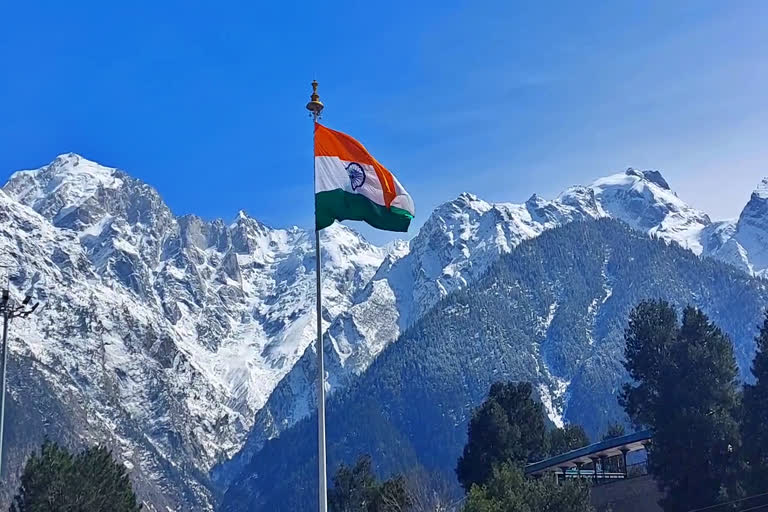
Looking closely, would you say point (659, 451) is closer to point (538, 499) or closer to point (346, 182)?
point (538, 499)

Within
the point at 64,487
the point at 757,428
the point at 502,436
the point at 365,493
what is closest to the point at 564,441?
the point at 502,436

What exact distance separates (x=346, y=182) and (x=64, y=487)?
5475 centimetres

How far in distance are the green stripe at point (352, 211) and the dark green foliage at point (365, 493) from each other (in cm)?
5636

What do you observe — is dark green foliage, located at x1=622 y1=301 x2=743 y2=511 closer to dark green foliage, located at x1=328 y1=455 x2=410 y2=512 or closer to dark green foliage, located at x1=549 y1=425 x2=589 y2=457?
dark green foliage, located at x1=328 y1=455 x2=410 y2=512

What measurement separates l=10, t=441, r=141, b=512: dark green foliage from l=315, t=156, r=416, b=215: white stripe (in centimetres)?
5387

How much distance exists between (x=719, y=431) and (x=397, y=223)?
46.8m

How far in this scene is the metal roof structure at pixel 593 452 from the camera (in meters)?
81.5

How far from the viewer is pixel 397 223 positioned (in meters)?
31.3

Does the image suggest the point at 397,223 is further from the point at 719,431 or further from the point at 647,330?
the point at 647,330

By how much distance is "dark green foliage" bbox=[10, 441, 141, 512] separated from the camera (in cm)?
7719

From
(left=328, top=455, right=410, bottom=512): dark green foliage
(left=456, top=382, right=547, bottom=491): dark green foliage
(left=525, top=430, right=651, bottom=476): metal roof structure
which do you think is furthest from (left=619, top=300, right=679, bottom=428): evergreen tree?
(left=328, top=455, right=410, bottom=512): dark green foliage

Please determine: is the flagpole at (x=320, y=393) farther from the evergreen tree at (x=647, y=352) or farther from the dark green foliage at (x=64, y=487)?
the dark green foliage at (x=64, y=487)

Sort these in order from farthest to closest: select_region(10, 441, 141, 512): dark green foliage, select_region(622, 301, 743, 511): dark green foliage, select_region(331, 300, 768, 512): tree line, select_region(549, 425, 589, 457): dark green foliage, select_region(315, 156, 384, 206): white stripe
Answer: select_region(549, 425, 589, 457): dark green foliage, select_region(10, 441, 141, 512): dark green foliage, select_region(622, 301, 743, 511): dark green foliage, select_region(331, 300, 768, 512): tree line, select_region(315, 156, 384, 206): white stripe

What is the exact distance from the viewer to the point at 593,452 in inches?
3322
